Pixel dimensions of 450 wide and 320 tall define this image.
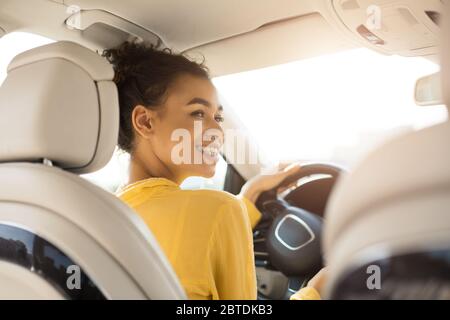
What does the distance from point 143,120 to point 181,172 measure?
16 cm

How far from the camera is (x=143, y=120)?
1.48m

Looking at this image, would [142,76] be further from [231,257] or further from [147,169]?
[231,257]

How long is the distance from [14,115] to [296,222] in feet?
2.74

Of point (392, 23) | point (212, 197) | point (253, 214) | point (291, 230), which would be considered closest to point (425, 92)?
point (392, 23)

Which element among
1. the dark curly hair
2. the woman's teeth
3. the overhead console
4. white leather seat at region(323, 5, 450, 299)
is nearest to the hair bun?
the dark curly hair

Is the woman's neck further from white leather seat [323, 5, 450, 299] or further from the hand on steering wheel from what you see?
white leather seat [323, 5, 450, 299]

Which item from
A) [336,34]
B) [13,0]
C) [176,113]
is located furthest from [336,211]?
[13,0]

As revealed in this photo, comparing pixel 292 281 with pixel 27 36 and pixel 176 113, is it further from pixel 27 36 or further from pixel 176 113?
pixel 27 36

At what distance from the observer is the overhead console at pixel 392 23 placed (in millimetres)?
1329

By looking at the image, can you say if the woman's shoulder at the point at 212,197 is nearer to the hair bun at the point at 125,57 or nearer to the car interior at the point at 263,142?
the car interior at the point at 263,142

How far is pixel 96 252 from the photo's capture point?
95cm

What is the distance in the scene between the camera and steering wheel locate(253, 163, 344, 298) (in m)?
1.62

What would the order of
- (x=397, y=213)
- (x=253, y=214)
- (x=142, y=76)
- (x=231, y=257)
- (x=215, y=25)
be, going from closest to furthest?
1. (x=397, y=213)
2. (x=231, y=257)
3. (x=142, y=76)
4. (x=215, y=25)
5. (x=253, y=214)
